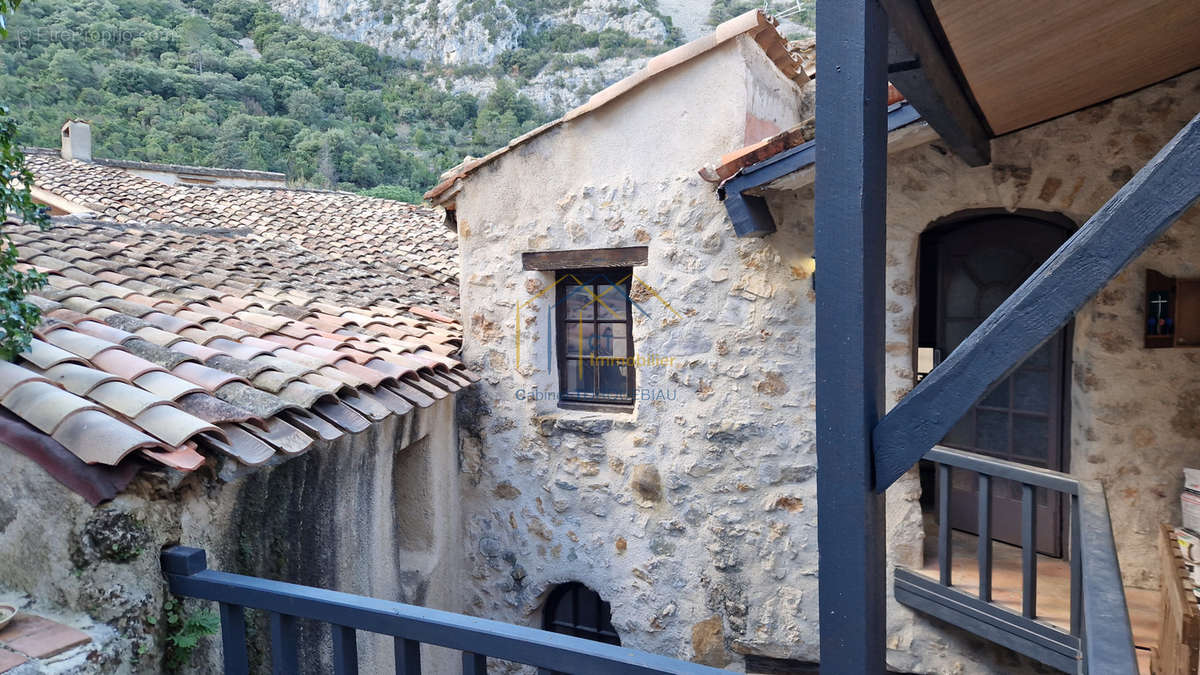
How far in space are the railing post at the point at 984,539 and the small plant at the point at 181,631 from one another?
3.26 metres

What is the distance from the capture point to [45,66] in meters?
21.7

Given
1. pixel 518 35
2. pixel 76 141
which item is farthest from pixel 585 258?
pixel 518 35

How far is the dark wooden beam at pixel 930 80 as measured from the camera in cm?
206

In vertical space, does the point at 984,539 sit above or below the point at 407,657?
below

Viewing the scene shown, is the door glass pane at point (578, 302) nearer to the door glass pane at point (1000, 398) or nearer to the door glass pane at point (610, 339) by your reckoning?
the door glass pane at point (610, 339)

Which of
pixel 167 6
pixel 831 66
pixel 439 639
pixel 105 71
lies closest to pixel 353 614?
pixel 439 639

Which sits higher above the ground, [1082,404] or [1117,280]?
[1117,280]

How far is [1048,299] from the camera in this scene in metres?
1.38

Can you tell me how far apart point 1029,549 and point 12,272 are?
4.05 meters

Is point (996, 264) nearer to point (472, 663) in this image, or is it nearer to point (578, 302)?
point (578, 302)

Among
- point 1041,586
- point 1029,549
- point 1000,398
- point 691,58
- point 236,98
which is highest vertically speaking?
point 236,98

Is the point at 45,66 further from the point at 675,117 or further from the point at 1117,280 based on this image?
the point at 1117,280

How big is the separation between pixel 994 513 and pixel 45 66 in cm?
2713

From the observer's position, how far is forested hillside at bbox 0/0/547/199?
20.5 meters
